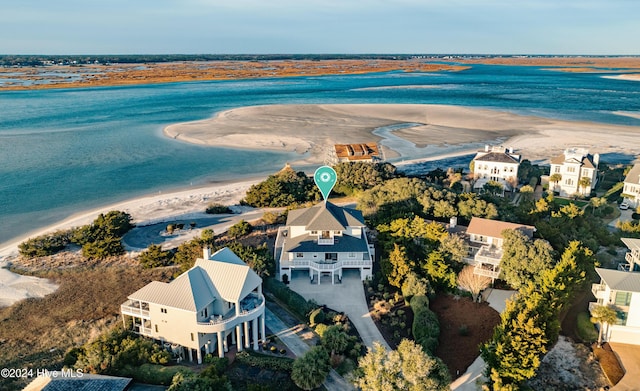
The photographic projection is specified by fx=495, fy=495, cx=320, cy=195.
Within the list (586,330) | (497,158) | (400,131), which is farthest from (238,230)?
(400,131)

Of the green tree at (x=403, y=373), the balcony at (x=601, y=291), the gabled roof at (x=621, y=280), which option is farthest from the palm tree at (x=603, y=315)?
the green tree at (x=403, y=373)

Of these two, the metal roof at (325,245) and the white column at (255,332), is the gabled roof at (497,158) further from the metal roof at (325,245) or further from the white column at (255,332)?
the white column at (255,332)

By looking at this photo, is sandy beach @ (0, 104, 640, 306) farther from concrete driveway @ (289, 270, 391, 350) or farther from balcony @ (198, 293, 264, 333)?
balcony @ (198, 293, 264, 333)

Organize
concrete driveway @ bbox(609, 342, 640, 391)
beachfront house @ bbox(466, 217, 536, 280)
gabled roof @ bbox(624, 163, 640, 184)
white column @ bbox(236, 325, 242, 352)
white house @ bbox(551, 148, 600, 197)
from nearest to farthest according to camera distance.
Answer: concrete driveway @ bbox(609, 342, 640, 391)
white column @ bbox(236, 325, 242, 352)
beachfront house @ bbox(466, 217, 536, 280)
gabled roof @ bbox(624, 163, 640, 184)
white house @ bbox(551, 148, 600, 197)

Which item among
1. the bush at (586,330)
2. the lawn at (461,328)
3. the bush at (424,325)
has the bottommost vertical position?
the lawn at (461,328)

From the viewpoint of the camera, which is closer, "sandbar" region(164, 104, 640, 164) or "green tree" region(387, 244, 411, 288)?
"green tree" region(387, 244, 411, 288)

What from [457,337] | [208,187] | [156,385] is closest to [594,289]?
[457,337]

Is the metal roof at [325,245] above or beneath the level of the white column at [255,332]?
above

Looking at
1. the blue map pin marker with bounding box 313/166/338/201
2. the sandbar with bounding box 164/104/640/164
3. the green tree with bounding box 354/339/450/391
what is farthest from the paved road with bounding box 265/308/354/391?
the sandbar with bounding box 164/104/640/164
